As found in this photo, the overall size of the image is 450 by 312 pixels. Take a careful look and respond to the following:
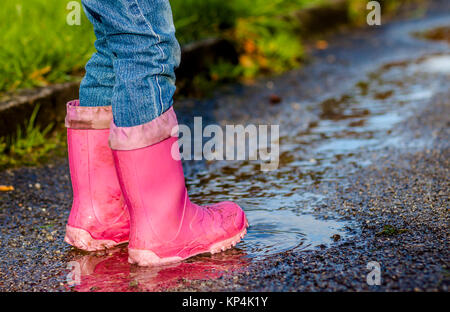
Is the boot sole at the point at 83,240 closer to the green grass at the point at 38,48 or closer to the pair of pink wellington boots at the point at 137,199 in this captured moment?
the pair of pink wellington boots at the point at 137,199

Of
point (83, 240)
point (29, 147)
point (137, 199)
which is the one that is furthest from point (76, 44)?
point (137, 199)

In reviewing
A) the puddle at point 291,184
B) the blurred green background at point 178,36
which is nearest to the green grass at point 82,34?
the blurred green background at point 178,36

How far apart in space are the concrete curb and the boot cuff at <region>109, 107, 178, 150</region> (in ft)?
4.29

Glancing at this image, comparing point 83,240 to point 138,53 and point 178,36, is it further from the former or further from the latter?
point 178,36

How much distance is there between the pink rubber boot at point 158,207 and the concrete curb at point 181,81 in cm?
133

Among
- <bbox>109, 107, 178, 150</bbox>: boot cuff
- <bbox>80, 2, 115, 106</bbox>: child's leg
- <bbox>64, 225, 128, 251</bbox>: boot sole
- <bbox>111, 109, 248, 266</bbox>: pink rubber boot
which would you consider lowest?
<bbox>64, 225, 128, 251</bbox>: boot sole

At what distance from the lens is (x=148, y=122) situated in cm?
164

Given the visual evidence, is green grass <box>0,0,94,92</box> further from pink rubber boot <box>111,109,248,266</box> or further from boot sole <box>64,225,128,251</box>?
pink rubber boot <box>111,109,248,266</box>

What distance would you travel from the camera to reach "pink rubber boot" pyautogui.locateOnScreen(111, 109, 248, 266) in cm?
165

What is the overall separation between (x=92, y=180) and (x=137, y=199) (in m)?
0.23

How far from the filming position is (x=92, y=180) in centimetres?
182

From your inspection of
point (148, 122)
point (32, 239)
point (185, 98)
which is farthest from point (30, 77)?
point (148, 122)

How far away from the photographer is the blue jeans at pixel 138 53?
1.60 metres

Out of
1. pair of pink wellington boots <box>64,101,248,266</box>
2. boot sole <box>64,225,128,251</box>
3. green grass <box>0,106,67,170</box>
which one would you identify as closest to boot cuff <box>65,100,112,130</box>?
pair of pink wellington boots <box>64,101,248,266</box>
